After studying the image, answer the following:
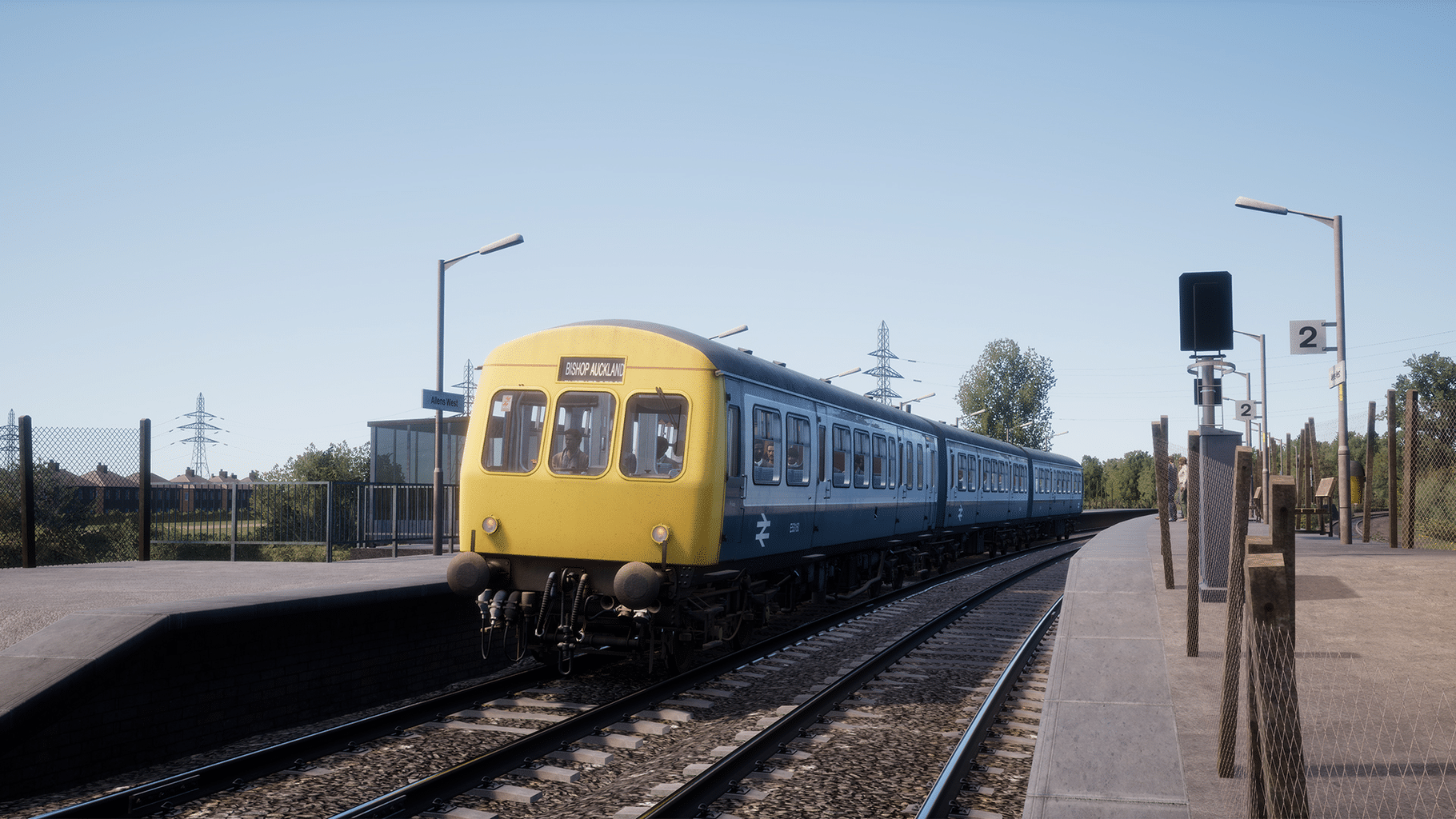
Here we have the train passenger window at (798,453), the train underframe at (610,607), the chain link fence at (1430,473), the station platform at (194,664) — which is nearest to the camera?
the station platform at (194,664)

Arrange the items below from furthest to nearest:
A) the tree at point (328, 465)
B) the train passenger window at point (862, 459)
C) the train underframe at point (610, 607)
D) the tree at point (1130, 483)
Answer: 1. the tree at point (1130, 483)
2. the tree at point (328, 465)
3. the train passenger window at point (862, 459)
4. the train underframe at point (610, 607)

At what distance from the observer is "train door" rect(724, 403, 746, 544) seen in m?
10.1

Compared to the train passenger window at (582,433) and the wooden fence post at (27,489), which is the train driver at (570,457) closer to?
the train passenger window at (582,433)

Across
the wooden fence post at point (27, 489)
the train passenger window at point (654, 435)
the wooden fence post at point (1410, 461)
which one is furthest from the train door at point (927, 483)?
the wooden fence post at point (27, 489)

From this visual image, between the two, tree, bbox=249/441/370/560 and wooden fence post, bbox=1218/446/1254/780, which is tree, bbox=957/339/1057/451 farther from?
wooden fence post, bbox=1218/446/1254/780

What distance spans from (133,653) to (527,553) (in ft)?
11.8

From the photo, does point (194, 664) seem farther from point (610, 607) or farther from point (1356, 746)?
point (1356, 746)

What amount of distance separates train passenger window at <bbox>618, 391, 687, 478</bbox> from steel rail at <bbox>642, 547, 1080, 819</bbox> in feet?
8.02

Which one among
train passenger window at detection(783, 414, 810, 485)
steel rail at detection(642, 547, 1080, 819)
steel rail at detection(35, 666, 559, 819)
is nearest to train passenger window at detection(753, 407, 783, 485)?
train passenger window at detection(783, 414, 810, 485)

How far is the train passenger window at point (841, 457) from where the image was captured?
1427cm

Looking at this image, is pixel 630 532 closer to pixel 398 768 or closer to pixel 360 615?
pixel 360 615

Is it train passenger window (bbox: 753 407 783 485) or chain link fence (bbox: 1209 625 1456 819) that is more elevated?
train passenger window (bbox: 753 407 783 485)

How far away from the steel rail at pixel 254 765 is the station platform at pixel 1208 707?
4678mm

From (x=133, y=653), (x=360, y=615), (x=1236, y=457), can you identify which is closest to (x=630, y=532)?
(x=360, y=615)
